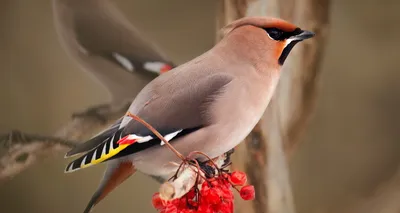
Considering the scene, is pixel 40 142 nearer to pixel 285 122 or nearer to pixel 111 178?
pixel 111 178

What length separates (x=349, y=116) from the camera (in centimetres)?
142

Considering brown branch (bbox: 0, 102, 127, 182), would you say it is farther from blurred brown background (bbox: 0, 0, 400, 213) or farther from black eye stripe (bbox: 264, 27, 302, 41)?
black eye stripe (bbox: 264, 27, 302, 41)

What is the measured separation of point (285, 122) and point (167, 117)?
40 centimetres

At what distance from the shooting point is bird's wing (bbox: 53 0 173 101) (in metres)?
1.34

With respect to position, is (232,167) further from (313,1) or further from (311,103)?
(313,1)

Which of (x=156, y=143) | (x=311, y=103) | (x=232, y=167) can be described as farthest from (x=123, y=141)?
(x=311, y=103)

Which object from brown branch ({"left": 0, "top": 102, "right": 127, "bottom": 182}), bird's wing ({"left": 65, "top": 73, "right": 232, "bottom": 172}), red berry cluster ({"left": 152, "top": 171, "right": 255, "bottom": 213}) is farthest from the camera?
brown branch ({"left": 0, "top": 102, "right": 127, "bottom": 182})

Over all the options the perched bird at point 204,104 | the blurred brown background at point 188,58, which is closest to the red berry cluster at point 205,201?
the perched bird at point 204,104

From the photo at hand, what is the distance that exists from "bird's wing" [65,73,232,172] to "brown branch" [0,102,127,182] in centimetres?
10

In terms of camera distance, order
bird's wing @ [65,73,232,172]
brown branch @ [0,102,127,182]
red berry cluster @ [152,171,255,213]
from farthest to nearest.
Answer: brown branch @ [0,102,127,182] < bird's wing @ [65,73,232,172] < red berry cluster @ [152,171,255,213]

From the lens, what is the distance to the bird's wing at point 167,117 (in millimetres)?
1186

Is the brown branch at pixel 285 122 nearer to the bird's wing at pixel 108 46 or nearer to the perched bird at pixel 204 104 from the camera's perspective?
the perched bird at pixel 204 104

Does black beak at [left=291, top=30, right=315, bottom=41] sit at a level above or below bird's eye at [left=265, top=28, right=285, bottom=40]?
below

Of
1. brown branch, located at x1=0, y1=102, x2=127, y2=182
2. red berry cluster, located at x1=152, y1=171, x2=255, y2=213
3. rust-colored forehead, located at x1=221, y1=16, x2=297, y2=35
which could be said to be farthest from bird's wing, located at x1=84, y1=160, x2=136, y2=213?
rust-colored forehead, located at x1=221, y1=16, x2=297, y2=35
